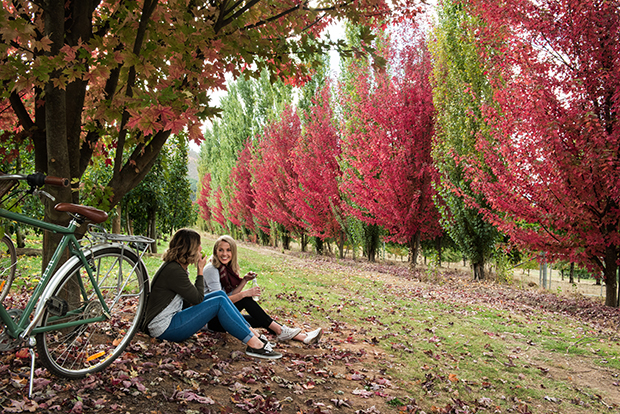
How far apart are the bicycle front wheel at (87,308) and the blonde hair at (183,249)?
39 cm

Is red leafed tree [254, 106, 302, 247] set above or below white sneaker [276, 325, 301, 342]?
above

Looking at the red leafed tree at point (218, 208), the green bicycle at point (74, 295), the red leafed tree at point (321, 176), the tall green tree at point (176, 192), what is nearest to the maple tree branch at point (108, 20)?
the green bicycle at point (74, 295)

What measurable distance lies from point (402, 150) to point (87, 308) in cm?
1107

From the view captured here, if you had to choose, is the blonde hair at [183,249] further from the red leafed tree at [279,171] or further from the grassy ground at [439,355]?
the red leafed tree at [279,171]

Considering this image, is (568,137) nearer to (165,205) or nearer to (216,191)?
(165,205)

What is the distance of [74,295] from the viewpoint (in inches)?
118

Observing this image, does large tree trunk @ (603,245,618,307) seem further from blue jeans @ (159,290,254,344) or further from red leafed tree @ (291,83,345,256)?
red leafed tree @ (291,83,345,256)

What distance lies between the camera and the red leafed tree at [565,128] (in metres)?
7.90

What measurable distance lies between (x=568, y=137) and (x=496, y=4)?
3.38 meters

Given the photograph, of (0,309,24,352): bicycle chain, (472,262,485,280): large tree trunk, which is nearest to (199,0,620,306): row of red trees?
(472,262,485,280): large tree trunk

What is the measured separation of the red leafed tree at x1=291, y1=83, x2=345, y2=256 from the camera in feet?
59.5

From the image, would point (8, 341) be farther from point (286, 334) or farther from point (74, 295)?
point (286, 334)

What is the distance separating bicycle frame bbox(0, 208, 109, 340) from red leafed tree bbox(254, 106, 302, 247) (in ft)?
59.0

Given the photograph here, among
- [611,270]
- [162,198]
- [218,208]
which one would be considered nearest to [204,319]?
[611,270]
